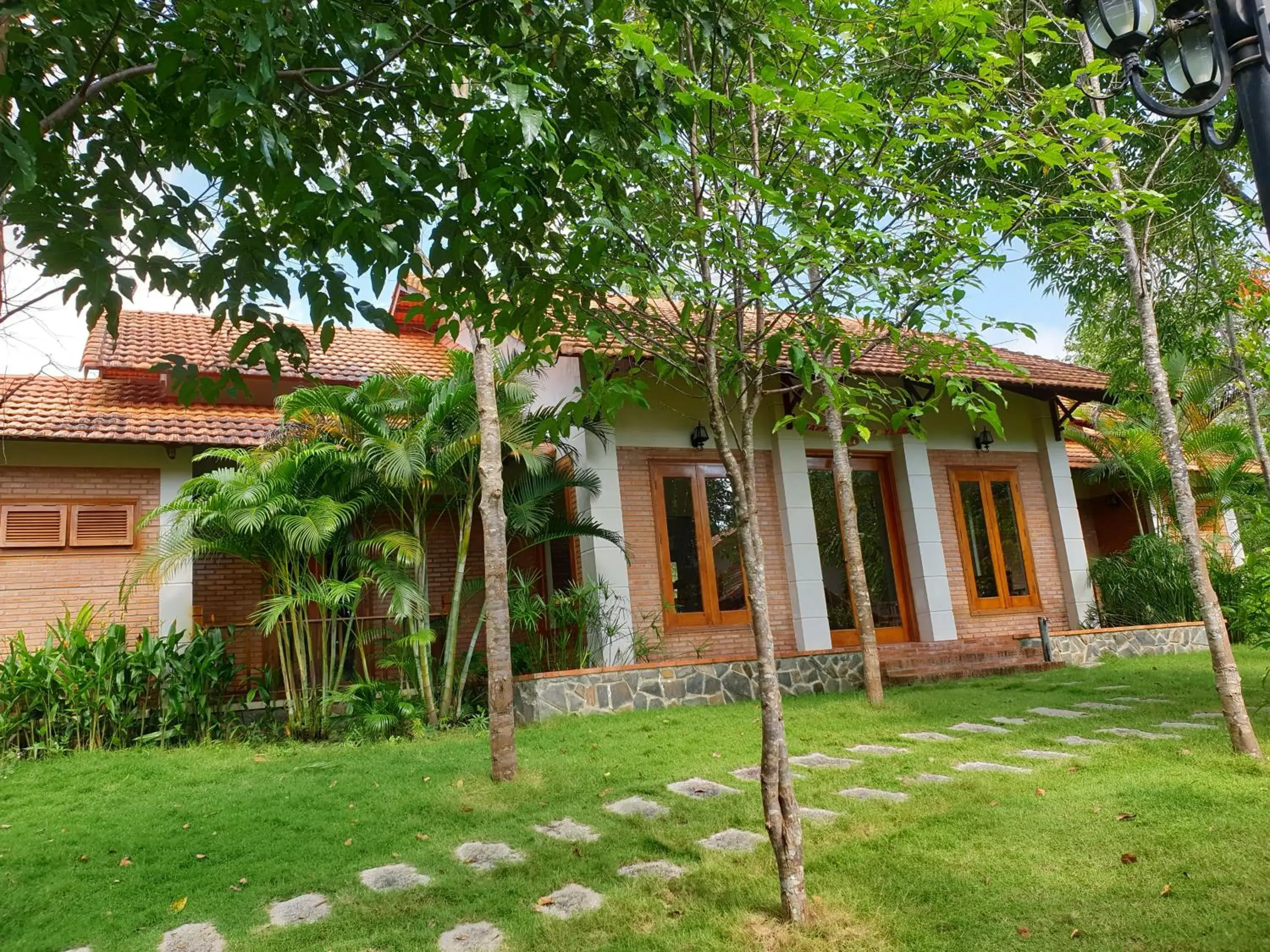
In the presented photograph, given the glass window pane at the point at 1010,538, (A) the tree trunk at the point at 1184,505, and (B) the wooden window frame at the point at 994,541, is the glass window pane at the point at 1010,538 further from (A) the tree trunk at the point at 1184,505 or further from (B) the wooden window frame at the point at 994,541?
(A) the tree trunk at the point at 1184,505

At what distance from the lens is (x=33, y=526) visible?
8922mm

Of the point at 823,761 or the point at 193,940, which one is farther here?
the point at 823,761

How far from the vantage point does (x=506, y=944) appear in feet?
11.0

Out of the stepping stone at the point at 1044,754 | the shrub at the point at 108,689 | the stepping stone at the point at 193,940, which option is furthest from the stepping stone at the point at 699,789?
the shrub at the point at 108,689

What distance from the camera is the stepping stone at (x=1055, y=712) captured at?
24.2 feet

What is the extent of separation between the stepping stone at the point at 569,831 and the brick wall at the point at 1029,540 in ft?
28.0

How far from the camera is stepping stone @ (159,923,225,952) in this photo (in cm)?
348

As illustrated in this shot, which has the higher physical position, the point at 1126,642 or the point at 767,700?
the point at 767,700

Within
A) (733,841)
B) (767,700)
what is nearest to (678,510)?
(733,841)

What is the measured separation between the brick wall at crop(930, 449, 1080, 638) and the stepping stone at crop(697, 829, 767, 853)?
8396 mm

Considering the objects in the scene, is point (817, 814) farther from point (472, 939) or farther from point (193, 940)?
point (193, 940)

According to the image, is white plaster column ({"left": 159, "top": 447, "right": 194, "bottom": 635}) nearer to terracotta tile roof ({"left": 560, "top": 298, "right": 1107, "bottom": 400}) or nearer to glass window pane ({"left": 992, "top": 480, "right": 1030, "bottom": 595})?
terracotta tile roof ({"left": 560, "top": 298, "right": 1107, "bottom": 400})

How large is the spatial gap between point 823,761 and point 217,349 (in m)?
9.36

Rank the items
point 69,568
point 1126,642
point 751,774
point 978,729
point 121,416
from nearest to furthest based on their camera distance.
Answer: point 751,774
point 978,729
point 69,568
point 121,416
point 1126,642
